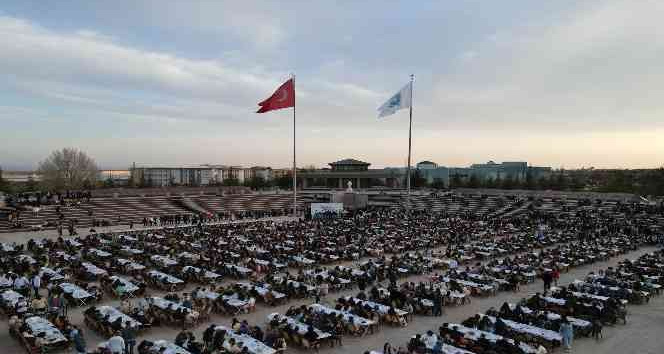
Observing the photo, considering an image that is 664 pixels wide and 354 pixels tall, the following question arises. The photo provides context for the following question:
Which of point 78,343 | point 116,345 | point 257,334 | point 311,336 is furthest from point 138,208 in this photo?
point 311,336

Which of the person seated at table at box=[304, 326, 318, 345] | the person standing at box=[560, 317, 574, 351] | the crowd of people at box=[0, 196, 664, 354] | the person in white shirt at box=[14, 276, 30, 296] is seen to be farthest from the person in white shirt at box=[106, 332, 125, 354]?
the person standing at box=[560, 317, 574, 351]

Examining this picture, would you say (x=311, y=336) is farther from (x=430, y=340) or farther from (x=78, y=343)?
(x=78, y=343)

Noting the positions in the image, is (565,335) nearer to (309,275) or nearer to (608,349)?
(608,349)

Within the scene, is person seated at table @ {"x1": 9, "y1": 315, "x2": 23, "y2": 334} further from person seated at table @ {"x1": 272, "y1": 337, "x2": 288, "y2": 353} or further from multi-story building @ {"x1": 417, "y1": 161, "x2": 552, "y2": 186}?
multi-story building @ {"x1": 417, "y1": 161, "x2": 552, "y2": 186}

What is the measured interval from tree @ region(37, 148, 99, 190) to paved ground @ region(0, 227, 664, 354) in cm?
6631

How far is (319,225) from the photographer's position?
41625mm

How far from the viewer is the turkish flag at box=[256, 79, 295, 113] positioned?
1640 inches

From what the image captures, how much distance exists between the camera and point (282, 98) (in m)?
42.0

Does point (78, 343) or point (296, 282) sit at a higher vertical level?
point (78, 343)

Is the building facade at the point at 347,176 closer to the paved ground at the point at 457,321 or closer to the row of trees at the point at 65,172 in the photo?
the row of trees at the point at 65,172

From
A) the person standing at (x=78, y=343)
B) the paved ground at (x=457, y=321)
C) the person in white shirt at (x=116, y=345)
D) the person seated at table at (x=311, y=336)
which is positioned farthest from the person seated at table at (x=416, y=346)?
the person standing at (x=78, y=343)

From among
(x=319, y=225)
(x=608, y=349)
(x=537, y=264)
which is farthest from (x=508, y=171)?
(x=608, y=349)

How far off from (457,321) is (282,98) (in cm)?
2972

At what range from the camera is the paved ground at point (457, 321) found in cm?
1398
